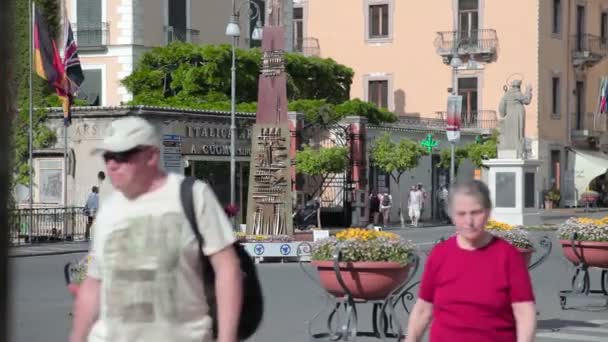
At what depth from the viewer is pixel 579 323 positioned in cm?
1577

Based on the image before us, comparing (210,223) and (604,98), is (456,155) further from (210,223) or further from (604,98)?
(210,223)

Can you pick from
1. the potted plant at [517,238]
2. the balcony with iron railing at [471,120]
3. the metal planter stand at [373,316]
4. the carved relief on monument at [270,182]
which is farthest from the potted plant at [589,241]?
the balcony with iron railing at [471,120]

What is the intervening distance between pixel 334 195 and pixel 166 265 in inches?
1688

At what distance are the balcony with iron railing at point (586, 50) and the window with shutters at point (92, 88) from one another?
1076 inches

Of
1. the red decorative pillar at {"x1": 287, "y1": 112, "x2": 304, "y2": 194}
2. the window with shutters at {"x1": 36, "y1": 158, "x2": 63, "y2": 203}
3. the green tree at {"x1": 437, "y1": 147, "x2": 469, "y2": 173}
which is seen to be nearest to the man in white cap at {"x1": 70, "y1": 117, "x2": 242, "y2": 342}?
the window with shutters at {"x1": 36, "y1": 158, "x2": 63, "y2": 203}

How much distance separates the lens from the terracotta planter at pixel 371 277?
12.2m

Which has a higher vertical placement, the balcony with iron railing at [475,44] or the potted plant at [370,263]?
the balcony with iron railing at [475,44]

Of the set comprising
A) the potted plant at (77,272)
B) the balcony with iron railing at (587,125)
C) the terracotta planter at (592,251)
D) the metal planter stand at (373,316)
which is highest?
the balcony with iron railing at (587,125)

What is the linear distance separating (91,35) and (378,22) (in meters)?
22.0

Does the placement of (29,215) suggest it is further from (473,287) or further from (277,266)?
(473,287)

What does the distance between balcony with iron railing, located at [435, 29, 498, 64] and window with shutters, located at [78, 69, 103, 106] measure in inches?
807

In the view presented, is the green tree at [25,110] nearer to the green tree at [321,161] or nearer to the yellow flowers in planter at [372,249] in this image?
the green tree at [321,161]

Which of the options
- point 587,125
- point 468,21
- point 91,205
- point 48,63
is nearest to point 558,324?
point 91,205

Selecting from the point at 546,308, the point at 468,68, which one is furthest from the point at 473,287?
the point at 468,68
